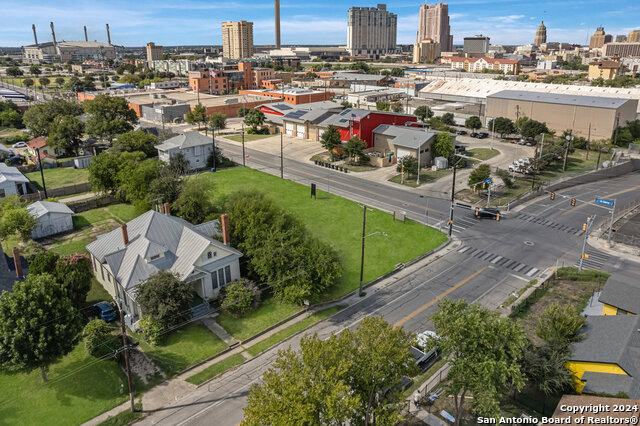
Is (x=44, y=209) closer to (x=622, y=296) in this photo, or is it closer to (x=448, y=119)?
(x=622, y=296)

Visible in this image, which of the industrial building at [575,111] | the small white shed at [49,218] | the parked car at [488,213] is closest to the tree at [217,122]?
the small white shed at [49,218]

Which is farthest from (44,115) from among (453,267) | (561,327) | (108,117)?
(561,327)

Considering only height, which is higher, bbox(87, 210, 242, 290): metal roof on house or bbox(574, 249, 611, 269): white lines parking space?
bbox(87, 210, 242, 290): metal roof on house

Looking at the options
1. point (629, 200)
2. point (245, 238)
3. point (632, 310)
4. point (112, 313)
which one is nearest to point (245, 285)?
point (245, 238)

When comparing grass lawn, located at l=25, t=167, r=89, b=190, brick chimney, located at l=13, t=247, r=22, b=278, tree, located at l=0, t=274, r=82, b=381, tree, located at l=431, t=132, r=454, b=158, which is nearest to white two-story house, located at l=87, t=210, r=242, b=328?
brick chimney, located at l=13, t=247, r=22, b=278

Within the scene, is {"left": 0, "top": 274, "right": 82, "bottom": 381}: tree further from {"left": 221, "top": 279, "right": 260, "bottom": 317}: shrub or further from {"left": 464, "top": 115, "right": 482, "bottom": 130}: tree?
{"left": 464, "top": 115, "right": 482, "bottom": 130}: tree

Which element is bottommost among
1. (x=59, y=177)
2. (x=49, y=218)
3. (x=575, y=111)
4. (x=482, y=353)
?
(x=49, y=218)

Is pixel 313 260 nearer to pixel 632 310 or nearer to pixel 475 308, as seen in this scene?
pixel 475 308
